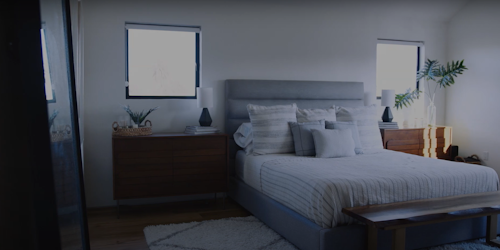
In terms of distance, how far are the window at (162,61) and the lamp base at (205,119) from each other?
1.03 ft

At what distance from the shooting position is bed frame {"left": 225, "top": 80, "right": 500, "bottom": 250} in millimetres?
2652

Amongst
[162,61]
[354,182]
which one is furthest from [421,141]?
[162,61]

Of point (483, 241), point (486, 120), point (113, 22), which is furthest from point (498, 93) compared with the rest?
point (113, 22)

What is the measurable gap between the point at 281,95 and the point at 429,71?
2.13 metres

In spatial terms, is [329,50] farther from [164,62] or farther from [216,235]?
[216,235]

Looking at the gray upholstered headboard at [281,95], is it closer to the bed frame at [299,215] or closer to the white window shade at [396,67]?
the bed frame at [299,215]

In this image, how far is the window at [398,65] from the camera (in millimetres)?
5426

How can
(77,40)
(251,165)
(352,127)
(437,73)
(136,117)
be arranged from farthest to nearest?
(437,73) < (352,127) < (136,117) < (251,165) < (77,40)

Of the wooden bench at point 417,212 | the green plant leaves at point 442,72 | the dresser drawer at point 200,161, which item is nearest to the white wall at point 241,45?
the green plant leaves at point 442,72

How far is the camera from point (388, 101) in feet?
16.5

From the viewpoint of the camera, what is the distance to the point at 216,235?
10.7 ft

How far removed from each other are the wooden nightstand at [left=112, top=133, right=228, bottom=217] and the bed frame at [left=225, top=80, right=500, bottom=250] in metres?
0.36

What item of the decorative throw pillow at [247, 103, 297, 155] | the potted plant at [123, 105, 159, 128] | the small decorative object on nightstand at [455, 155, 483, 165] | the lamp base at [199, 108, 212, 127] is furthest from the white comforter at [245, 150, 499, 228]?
the small decorative object on nightstand at [455, 155, 483, 165]

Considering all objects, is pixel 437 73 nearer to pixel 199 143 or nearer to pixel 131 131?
pixel 199 143
